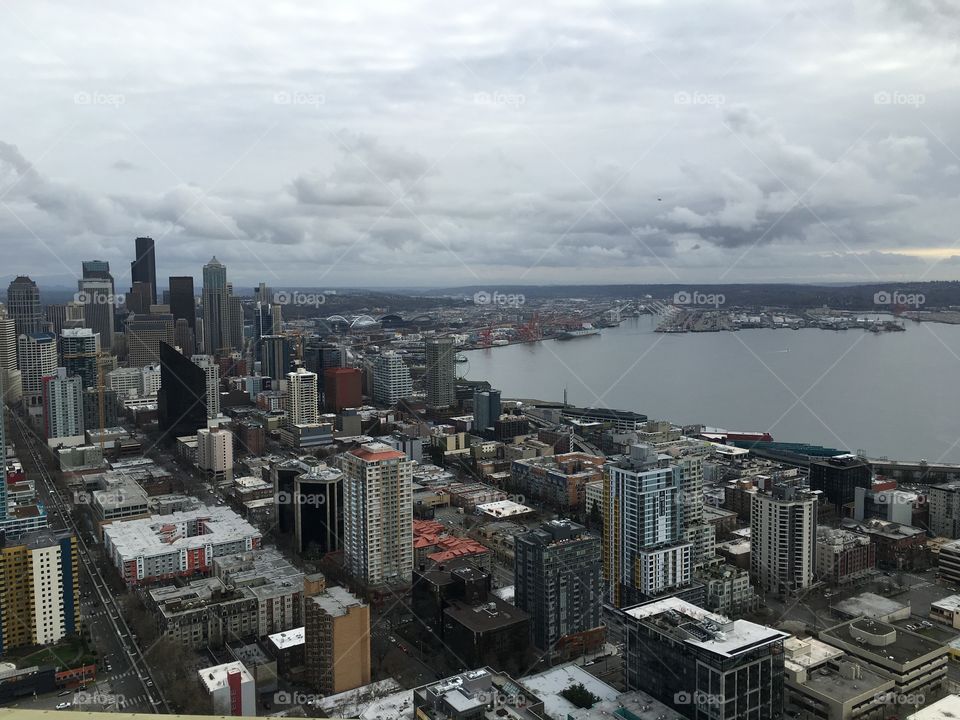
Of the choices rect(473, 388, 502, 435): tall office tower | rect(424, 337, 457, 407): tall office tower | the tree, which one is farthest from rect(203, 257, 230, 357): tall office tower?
the tree

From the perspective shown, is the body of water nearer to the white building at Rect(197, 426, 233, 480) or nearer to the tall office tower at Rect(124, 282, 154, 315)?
the white building at Rect(197, 426, 233, 480)

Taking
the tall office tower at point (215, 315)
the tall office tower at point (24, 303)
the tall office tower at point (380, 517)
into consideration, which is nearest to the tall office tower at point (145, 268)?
the tall office tower at point (215, 315)

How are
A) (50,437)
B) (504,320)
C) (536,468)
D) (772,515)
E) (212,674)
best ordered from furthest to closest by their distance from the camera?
(504,320), (50,437), (536,468), (772,515), (212,674)

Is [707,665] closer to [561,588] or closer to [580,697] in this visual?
[580,697]

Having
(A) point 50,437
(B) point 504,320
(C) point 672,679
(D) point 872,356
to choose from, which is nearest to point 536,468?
(C) point 672,679

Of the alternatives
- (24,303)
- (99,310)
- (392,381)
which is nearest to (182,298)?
(99,310)

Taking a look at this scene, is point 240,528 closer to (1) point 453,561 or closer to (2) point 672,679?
(1) point 453,561

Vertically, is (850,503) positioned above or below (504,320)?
below
